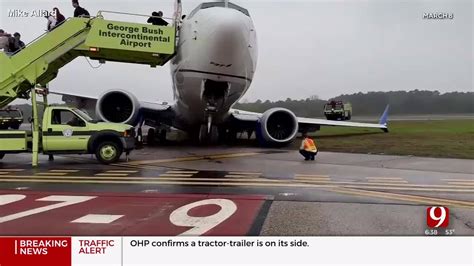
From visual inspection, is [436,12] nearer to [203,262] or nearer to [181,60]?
[203,262]

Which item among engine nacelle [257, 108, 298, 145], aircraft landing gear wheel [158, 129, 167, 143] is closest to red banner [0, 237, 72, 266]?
engine nacelle [257, 108, 298, 145]

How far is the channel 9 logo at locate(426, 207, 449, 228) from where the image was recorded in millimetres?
3887

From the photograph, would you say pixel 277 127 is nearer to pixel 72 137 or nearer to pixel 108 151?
pixel 108 151

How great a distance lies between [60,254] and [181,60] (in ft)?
39.0

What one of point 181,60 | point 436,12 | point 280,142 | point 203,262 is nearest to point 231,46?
point 181,60

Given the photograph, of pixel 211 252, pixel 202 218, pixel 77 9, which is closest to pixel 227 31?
pixel 77 9

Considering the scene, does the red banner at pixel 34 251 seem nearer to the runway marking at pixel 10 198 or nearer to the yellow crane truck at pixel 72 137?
the runway marking at pixel 10 198

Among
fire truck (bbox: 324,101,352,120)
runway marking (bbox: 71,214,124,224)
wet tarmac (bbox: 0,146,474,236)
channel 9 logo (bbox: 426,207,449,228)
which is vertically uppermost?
fire truck (bbox: 324,101,352,120)

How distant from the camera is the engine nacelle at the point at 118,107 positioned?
18.0 m

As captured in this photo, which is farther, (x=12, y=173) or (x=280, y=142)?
(x=280, y=142)

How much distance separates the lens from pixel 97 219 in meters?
A: 4.96

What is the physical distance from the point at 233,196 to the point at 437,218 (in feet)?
12.0

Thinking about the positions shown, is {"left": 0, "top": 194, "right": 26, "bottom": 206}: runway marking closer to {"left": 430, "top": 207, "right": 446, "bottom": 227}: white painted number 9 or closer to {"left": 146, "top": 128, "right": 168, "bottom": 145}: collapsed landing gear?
{"left": 430, "top": 207, "right": 446, "bottom": 227}: white painted number 9

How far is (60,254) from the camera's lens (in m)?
3.32
